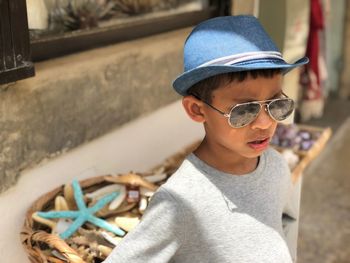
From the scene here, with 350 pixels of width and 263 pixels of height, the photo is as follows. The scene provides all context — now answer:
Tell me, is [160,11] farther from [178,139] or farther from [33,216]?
[33,216]

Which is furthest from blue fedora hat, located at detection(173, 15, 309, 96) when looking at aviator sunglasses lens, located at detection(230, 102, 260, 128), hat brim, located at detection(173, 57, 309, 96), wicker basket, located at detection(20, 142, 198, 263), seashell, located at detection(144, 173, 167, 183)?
seashell, located at detection(144, 173, 167, 183)

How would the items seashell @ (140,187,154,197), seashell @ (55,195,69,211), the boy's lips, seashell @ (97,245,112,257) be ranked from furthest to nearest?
seashell @ (140,187,154,197) < seashell @ (55,195,69,211) < seashell @ (97,245,112,257) < the boy's lips

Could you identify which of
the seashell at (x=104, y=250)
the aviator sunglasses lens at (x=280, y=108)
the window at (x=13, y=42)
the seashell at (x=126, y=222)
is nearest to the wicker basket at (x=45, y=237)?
the seashell at (x=104, y=250)

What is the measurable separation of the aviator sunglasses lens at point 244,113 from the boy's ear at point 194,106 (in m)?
0.11

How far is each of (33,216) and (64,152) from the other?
12.9 inches

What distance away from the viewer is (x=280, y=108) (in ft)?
4.59

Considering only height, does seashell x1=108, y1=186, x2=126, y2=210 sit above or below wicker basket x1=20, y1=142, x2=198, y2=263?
below

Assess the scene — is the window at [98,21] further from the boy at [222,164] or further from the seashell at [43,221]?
the boy at [222,164]

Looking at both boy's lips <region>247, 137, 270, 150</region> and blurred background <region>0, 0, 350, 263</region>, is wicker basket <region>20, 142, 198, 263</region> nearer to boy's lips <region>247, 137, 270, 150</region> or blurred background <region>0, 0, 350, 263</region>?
blurred background <region>0, 0, 350, 263</region>

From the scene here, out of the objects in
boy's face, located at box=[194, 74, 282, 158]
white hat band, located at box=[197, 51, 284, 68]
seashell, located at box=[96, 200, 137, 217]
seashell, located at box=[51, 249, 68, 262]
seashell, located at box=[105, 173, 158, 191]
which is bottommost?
seashell, located at box=[96, 200, 137, 217]

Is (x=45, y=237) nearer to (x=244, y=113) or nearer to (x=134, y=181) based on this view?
(x=134, y=181)

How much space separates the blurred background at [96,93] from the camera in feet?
5.92

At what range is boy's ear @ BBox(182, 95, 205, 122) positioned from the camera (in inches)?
56.0

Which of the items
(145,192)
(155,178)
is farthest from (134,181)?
(155,178)
